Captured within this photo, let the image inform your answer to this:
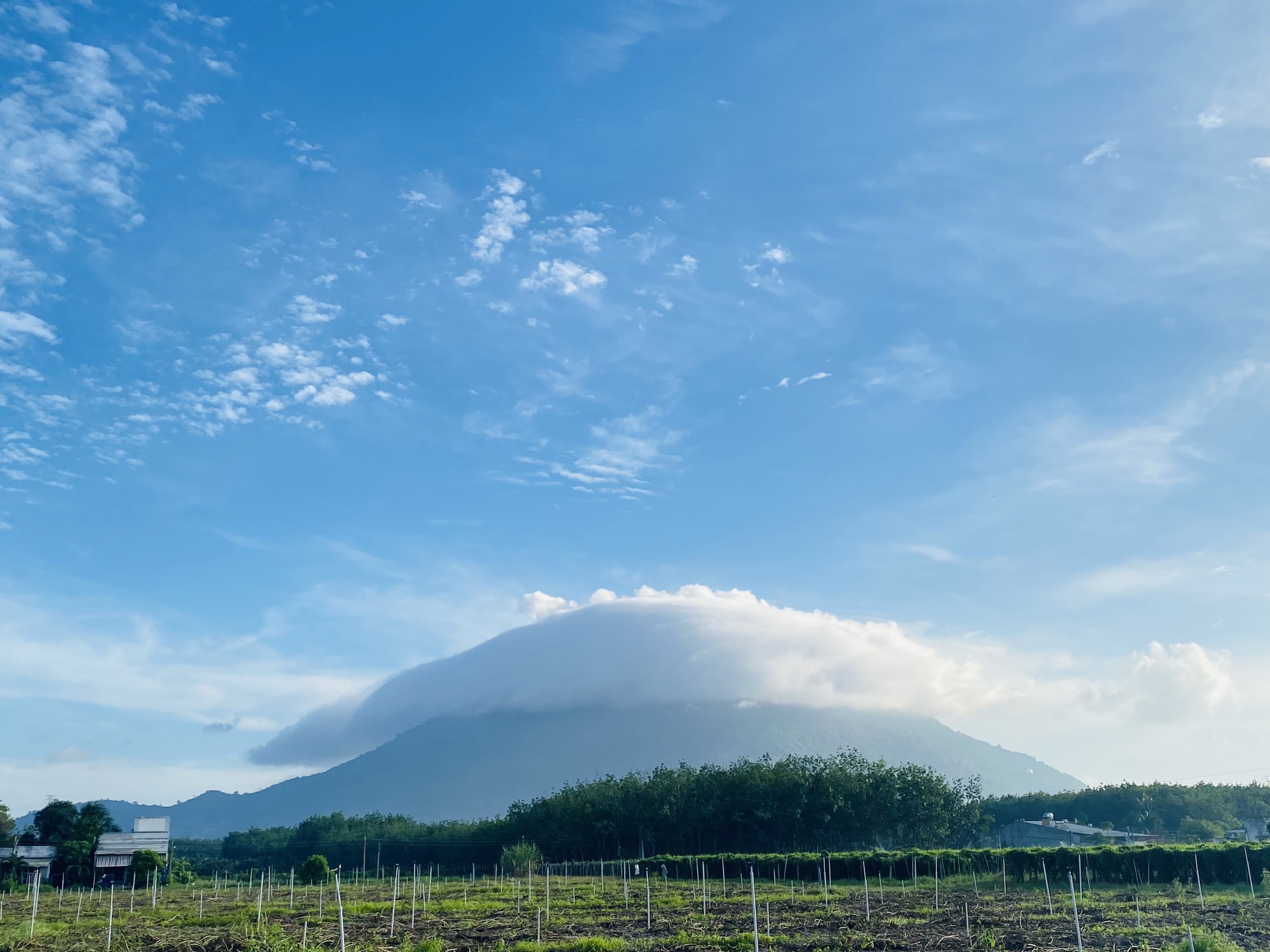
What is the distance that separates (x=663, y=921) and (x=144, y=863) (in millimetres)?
40753

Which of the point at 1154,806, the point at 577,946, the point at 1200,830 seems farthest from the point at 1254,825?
the point at 577,946

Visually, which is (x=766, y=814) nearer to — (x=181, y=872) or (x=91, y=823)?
(x=181, y=872)

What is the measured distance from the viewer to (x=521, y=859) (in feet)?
188

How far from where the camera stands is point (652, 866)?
176 feet

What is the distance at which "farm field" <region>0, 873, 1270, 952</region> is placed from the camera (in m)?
20.4

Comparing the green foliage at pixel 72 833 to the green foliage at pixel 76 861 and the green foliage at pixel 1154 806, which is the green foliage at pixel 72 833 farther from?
the green foliage at pixel 1154 806

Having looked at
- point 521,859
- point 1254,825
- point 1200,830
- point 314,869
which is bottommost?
point 1254,825

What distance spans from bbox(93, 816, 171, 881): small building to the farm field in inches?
595

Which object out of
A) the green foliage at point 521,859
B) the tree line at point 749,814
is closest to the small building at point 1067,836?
the tree line at point 749,814

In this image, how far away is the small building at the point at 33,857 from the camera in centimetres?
5303

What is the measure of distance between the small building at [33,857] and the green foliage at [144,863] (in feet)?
16.0

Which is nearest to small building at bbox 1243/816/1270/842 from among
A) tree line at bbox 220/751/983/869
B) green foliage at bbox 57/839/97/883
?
tree line at bbox 220/751/983/869

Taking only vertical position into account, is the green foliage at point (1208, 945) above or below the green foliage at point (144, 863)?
above

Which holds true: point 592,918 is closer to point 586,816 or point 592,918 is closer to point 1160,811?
point 586,816
